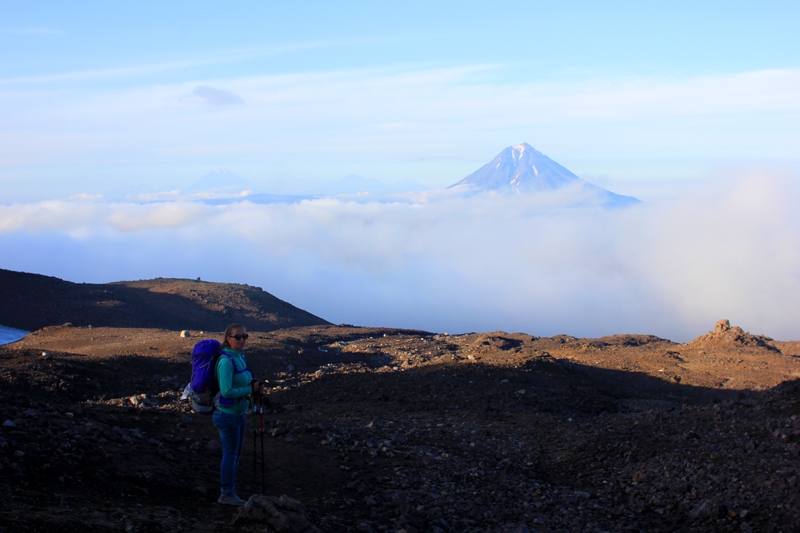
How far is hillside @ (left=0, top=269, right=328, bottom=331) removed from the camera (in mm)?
31109

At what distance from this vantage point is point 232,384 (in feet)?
20.7

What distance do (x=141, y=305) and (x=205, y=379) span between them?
2981 centimetres

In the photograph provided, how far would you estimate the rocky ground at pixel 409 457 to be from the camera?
6164mm

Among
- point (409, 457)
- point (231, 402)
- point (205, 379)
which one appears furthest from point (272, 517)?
point (409, 457)

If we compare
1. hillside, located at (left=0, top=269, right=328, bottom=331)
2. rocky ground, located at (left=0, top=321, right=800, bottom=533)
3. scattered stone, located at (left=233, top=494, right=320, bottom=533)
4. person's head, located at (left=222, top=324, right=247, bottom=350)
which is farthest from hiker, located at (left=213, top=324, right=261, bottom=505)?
hillside, located at (left=0, top=269, right=328, bottom=331)

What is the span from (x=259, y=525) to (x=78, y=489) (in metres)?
1.83

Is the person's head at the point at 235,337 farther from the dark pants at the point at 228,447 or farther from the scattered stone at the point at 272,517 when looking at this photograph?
the scattered stone at the point at 272,517

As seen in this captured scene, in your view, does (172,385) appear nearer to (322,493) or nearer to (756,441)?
(322,493)

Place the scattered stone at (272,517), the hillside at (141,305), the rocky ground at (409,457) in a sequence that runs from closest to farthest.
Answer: the scattered stone at (272,517) → the rocky ground at (409,457) → the hillside at (141,305)

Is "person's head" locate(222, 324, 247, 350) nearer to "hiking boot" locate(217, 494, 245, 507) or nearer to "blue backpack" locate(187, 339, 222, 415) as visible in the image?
"blue backpack" locate(187, 339, 222, 415)

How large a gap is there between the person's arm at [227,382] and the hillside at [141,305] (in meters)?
26.7

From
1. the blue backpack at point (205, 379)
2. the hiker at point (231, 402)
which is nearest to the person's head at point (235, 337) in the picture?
the hiker at point (231, 402)

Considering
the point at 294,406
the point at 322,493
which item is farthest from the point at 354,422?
the point at 322,493

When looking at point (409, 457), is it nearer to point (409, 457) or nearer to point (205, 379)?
point (409, 457)
